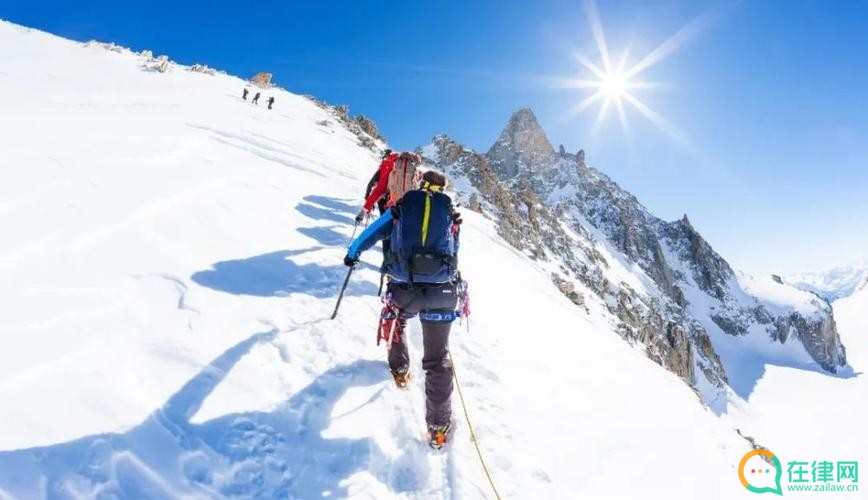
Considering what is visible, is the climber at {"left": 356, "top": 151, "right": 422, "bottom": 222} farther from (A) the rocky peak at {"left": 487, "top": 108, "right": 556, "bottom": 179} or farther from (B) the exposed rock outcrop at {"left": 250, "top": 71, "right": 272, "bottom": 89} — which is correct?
(A) the rocky peak at {"left": 487, "top": 108, "right": 556, "bottom": 179}

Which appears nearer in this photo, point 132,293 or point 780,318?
point 132,293

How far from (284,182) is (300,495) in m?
9.57

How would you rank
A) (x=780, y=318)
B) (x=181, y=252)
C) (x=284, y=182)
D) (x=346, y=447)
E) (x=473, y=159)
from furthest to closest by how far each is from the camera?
(x=780, y=318), (x=473, y=159), (x=284, y=182), (x=181, y=252), (x=346, y=447)

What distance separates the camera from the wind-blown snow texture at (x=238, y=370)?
3578 millimetres

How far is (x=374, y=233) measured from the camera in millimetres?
5430

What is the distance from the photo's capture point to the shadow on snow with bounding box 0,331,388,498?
3.06 metres

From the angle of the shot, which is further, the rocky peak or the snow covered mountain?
the rocky peak

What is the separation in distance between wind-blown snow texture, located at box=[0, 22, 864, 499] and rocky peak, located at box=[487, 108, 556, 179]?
150m

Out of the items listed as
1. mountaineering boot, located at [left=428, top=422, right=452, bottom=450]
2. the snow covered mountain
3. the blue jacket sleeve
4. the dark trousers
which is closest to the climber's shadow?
the blue jacket sleeve

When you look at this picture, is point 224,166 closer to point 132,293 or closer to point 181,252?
point 181,252

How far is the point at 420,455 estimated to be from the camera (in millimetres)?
4605

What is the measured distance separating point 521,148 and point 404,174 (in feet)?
506

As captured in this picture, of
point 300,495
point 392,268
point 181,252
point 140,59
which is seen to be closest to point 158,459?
point 300,495

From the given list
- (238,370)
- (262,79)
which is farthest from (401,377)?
(262,79)
